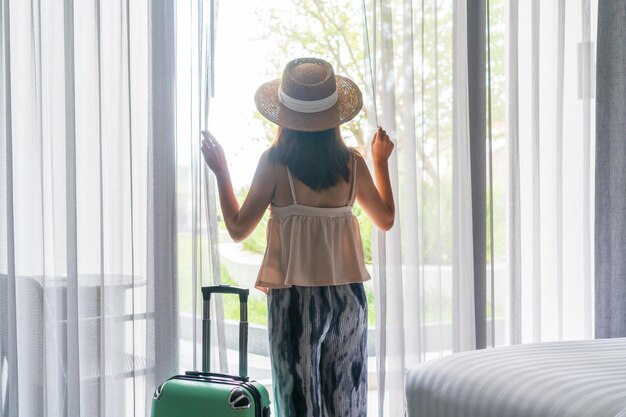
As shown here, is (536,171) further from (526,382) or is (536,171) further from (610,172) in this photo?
(526,382)

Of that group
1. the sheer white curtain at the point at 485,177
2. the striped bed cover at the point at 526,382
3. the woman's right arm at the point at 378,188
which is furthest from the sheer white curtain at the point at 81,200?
the striped bed cover at the point at 526,382

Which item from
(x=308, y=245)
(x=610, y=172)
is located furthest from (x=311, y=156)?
(x=610, y=172)

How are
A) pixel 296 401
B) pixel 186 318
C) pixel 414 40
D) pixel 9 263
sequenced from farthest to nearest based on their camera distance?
pixel 414 40
pixel 186 318
pixel 9 263
pixel 296 401

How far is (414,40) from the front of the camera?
2.47m

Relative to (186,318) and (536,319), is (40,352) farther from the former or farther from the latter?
(536,319)

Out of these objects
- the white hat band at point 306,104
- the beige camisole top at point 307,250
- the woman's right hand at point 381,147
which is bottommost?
the beige camisole top at point 307,250

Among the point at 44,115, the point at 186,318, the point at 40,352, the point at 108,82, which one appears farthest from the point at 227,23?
the point at 40,352

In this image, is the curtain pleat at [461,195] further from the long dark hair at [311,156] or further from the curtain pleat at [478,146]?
the long dark hair at [311,156]

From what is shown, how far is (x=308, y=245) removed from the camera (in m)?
1.98

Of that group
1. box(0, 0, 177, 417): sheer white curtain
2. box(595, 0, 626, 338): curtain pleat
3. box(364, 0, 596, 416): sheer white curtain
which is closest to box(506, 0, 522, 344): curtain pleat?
box(364, 0, 596, 416): sheer white curtain

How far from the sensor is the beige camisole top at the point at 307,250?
1963mm

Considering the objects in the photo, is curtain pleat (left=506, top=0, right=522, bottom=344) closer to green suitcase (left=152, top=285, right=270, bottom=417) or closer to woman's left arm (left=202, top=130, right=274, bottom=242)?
woman's left arm (left=202, top=130, right=274, bottom=242)

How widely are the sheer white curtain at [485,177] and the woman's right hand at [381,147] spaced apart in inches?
6.8

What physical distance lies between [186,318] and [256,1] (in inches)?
46.4
